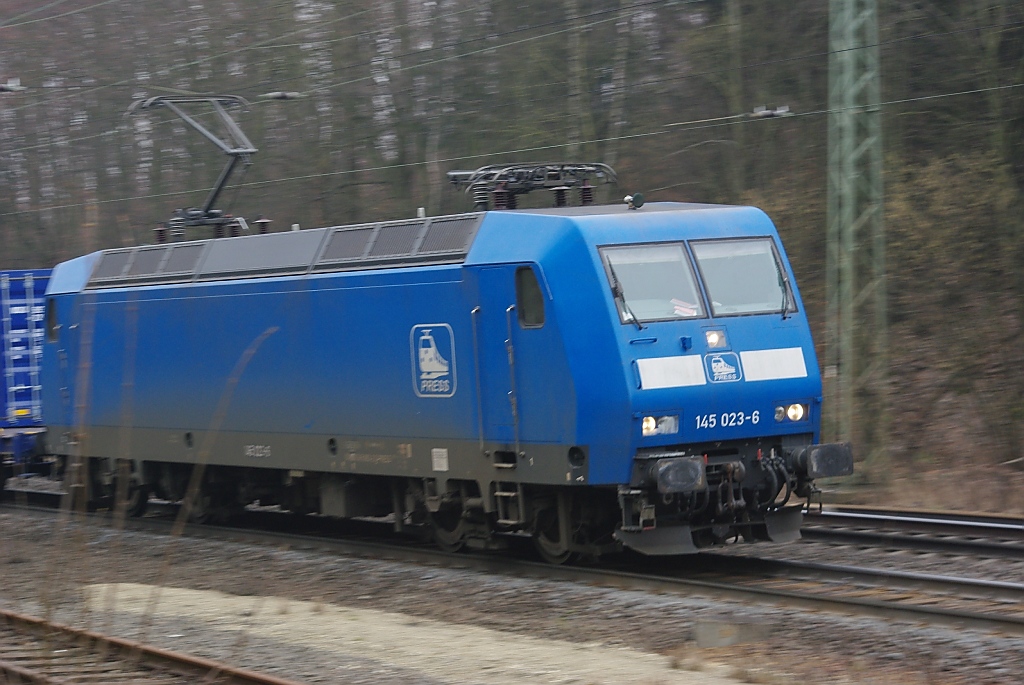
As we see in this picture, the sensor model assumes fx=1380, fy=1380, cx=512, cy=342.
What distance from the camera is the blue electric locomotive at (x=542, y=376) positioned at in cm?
1061

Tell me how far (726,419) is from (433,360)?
2.73m

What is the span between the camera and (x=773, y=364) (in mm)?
11188

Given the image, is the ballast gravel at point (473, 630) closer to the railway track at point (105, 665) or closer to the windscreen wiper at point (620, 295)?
the railway track at point (105, 665)

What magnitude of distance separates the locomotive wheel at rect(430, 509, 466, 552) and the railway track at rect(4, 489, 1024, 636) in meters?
0.16

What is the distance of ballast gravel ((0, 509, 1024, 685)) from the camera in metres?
7.71

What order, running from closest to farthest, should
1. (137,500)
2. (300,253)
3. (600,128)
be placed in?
(300,253)
(137,500)
(600,128)

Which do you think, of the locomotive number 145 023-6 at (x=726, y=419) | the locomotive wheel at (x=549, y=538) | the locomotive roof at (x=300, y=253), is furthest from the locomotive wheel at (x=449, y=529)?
the locomotive number 145 023-6 at (x=726, y=419)

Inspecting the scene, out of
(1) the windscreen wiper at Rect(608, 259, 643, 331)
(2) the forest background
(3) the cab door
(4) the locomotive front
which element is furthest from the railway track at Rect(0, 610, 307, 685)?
(2) the forest background

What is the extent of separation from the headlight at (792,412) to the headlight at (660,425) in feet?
3.39

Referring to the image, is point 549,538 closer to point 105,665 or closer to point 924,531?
point 924,531

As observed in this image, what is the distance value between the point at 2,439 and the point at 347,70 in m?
12.0

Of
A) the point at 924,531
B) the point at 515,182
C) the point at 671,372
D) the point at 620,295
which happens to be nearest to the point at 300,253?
the point at 515,182

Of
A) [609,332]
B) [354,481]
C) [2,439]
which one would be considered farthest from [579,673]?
[2,439]

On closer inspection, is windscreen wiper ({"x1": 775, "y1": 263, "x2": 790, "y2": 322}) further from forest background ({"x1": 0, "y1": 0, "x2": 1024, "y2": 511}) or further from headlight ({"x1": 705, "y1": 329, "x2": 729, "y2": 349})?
forest background ({"x1": 0, "y1": 0, "x2": 1024, "y2": 511})
